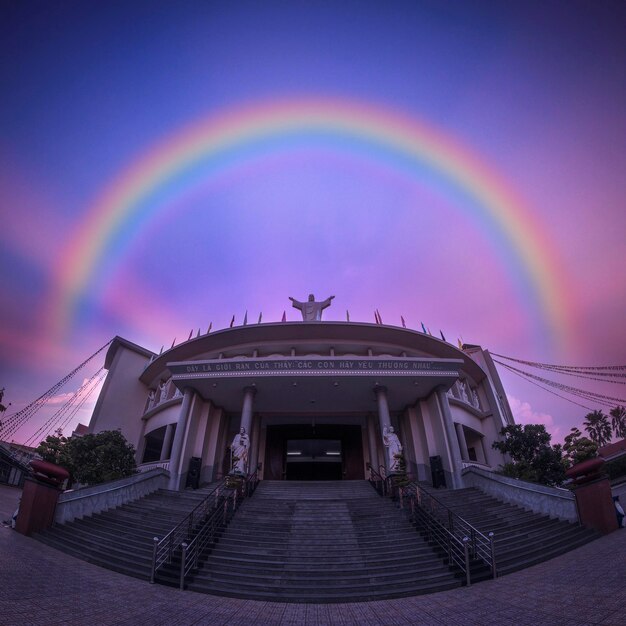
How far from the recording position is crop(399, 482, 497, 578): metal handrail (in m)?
8.23

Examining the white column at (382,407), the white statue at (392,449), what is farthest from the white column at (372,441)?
the white statue at (392,449)

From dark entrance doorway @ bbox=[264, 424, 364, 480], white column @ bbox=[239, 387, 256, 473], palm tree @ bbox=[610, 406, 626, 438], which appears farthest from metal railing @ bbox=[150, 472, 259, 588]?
palm tree @ bbox=[610, 406, 626, 438]

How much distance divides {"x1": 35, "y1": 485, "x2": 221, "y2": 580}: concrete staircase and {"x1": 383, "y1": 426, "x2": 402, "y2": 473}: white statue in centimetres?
860

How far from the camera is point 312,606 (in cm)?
689

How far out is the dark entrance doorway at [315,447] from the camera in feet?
77.9

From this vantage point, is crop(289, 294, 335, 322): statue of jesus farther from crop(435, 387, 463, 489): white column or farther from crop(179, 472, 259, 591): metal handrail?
crop(179, 472, 259, 591): metal handrail

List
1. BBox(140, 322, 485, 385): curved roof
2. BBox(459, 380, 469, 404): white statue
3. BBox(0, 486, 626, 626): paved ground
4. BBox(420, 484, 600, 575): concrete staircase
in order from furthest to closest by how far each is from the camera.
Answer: BBox(459, 380, 469, 404): white statue < BBox(140, 322, 485, 385): curved roof < BBox(420, 484, 600, 575): concrete staircase < BBox(0, 486, 626, 626): paved ground

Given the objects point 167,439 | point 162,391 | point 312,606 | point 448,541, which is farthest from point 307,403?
point 312,606

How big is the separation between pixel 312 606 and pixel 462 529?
556 centimetres

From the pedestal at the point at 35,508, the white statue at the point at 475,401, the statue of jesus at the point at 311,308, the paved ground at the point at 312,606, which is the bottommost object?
the paved ground at the point at 312,606

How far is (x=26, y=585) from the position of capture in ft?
20.3

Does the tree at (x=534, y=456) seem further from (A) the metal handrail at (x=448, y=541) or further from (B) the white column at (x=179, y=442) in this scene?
(B) the white column at (x=179, y=442)

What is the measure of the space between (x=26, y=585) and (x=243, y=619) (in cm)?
417

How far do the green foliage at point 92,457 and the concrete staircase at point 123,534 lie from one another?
3650mm
